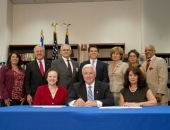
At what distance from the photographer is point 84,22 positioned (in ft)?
20.0

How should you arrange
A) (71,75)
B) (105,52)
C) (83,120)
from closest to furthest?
1. (83,120)
2. (71,75)
3. (105,52)

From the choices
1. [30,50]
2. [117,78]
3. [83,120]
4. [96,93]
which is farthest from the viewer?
[30,50]

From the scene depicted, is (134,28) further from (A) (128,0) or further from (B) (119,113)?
(B) (119,113)

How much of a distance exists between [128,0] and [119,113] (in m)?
5.18

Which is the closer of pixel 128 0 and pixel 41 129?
pixel 41 129

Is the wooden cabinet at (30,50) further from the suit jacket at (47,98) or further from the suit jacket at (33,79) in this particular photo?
the suit jacket at (47,98)

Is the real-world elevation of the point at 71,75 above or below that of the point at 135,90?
above

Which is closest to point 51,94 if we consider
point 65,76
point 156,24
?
point 65,76

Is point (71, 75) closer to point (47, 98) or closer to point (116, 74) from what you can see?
point (116, 74)

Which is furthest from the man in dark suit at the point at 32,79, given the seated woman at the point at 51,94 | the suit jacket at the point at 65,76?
the seated woman at the point at 51,94

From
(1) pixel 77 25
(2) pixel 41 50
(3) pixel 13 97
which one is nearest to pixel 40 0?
(1) pixel 77 25

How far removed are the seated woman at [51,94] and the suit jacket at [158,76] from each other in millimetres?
1584

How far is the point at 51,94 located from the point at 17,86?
1.23m

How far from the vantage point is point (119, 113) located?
4.94ft
